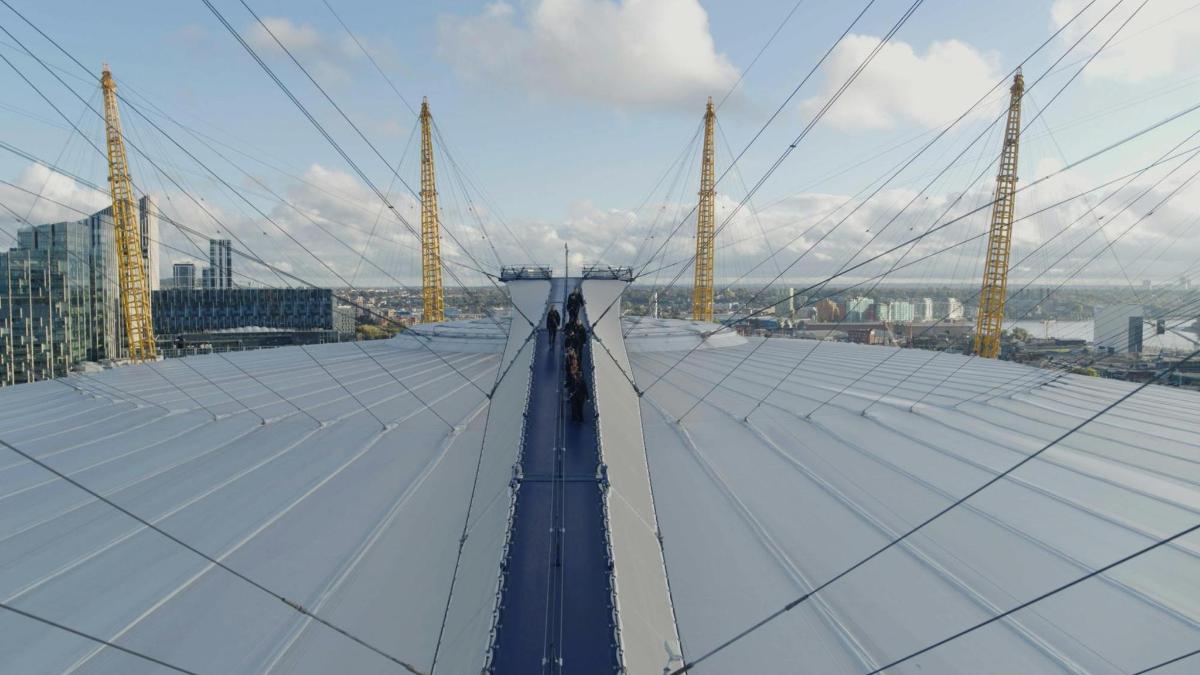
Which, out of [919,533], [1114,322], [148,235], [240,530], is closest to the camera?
[919,533]

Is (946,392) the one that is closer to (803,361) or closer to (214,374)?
(803,361)

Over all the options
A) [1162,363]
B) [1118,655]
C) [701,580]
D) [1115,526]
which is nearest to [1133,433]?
[1162,363]

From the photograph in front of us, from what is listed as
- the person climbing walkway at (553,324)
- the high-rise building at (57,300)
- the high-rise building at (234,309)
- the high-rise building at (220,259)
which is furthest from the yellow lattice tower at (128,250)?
the person climbing walkway at (553,324)

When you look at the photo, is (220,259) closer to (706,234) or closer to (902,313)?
(706,234)

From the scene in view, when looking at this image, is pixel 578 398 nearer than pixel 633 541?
No

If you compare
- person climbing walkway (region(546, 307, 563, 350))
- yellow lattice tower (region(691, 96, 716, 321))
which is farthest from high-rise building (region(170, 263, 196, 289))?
person climbing walkway (region(546, 307, 563, 350))

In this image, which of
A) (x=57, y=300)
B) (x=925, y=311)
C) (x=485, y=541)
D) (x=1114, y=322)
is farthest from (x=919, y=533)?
(x=57, y=300)
